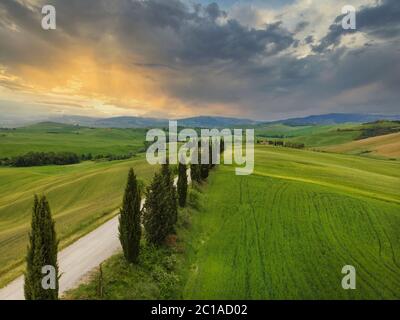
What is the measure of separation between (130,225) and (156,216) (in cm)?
447

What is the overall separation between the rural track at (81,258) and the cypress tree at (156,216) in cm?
289

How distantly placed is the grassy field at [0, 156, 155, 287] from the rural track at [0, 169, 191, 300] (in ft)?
3.87

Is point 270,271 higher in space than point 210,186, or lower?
lower

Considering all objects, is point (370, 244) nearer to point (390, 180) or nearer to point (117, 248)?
point (117, 248)

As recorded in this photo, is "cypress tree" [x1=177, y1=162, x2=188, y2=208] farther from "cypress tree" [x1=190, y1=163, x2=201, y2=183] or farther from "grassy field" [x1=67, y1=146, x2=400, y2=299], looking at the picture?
"cypress tree" [x1=190, y1=163, x2=201, y2=183]

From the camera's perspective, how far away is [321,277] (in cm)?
2728

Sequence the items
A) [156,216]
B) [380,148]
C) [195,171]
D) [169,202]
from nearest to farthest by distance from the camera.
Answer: [156,216], [169,202], [195,171], [380,148]

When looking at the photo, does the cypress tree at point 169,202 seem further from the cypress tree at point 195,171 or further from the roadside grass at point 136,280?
the cypress tree at point 195,171

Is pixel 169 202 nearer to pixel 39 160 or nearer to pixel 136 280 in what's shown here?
pixel 136 280

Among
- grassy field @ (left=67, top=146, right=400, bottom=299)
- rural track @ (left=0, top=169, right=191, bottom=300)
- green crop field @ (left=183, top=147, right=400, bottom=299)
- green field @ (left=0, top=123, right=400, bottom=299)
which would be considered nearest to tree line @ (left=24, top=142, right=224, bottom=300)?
rural track @ (left=0, top=169, right=191, bottom=300)

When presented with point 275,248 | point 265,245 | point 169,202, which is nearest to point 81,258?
→ point 169,202

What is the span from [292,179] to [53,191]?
48743 millimetres

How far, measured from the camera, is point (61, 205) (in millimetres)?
64938

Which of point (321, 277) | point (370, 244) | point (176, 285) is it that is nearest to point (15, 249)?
point (176, 285)
